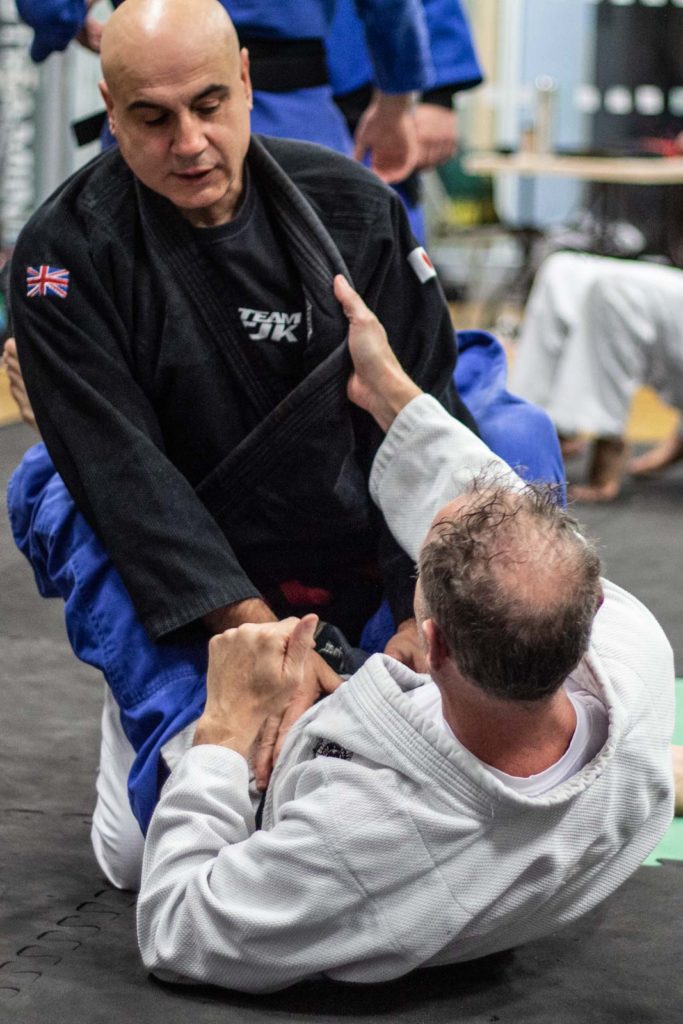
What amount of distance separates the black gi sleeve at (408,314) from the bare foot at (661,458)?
105 inches

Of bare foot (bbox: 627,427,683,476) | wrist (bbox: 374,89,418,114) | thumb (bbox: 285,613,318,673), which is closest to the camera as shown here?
thumb (bbox: 285,613,318,673)

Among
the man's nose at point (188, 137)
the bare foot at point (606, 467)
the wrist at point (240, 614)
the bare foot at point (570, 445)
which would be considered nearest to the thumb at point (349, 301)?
the man's nose at point (188, 137)

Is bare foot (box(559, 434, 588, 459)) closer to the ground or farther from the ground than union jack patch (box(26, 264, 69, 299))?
closer to the ground

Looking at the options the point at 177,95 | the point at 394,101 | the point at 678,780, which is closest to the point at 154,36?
the point at 177,95

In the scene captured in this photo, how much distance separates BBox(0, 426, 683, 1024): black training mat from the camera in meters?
1.46

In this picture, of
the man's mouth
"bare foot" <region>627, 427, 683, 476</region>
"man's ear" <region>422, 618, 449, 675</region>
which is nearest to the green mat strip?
"man's ear" <region>422, 618, 449, 675</region>

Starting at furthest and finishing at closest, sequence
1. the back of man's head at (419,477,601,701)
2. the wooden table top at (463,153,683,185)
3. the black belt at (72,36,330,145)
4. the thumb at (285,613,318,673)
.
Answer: the wooden table top at (463,153,683,185), the black belt at (72,36,330,145), the thumb at (285,613,318,673), the back of man's head at (419,477,601,701)

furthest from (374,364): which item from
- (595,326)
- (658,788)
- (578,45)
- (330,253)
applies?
(578,45)

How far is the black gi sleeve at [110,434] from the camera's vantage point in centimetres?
179

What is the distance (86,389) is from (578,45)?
8.27 m

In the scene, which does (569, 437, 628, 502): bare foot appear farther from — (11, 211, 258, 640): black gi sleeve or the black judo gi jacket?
(11, 211, 258, 640): black gi sleeve

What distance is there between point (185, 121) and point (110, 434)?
378mm

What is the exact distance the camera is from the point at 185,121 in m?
1.78

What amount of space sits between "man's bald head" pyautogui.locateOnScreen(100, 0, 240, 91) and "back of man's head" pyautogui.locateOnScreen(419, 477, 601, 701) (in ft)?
2.48
